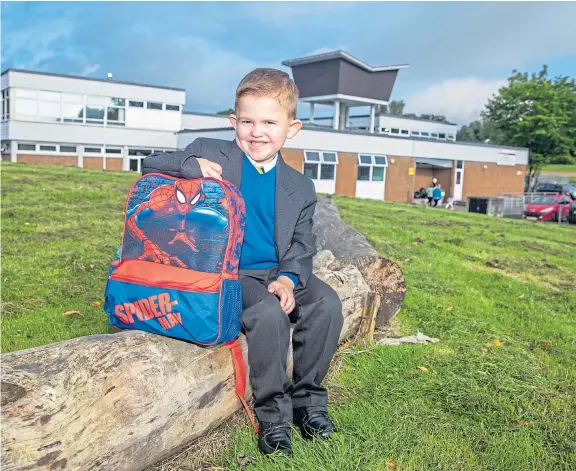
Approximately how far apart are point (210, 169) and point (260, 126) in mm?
451

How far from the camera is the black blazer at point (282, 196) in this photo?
11.7 ft

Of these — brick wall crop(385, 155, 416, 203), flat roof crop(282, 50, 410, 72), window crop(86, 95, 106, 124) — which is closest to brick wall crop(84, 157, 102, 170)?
window crop(86, 95, 106, 124)

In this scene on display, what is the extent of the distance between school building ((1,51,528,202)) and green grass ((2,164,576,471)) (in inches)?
986

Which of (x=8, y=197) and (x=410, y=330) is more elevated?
(x=8, y=197)

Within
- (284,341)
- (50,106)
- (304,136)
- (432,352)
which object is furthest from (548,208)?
(50,106)

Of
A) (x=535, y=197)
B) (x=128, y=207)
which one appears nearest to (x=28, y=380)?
(x=128, y=207)

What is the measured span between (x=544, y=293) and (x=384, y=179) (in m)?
31.1

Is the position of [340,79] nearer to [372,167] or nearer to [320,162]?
[372,167]

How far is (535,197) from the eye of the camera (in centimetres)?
3084

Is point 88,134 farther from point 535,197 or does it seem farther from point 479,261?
point 479,261

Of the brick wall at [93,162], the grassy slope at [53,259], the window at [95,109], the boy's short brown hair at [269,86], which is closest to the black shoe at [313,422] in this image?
the boy's short brown hair at [269,86]

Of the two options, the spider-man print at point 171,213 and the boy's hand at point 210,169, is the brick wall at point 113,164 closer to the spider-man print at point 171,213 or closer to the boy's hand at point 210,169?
the boy's hand at point 210,169

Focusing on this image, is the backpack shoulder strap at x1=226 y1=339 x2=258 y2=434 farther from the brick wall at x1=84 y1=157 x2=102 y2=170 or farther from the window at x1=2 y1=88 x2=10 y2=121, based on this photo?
the window at x1=2 y1=88 x2=10 y2=121

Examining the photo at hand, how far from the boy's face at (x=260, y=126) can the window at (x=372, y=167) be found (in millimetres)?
33740
